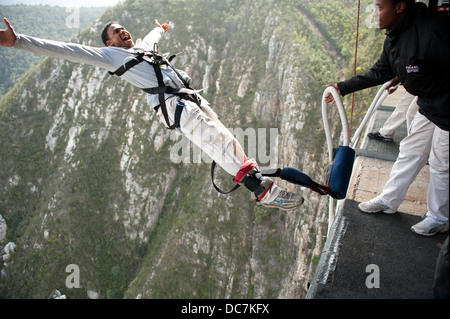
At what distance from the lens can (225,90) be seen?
4681 centimetres

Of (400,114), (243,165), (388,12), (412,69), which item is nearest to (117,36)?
(243,165)

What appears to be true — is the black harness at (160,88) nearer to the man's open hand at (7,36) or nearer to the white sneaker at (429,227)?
the man's open hand at (7,36)

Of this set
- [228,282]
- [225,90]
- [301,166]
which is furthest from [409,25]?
[225,90]

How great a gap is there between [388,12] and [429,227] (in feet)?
6.73

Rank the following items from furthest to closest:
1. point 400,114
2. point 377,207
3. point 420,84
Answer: point 400,114 < point 377,207 < point 420,84

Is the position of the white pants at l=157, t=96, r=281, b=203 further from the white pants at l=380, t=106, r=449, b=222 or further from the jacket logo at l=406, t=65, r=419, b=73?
the jacket logo at l=406, t=65, r=419, b=73

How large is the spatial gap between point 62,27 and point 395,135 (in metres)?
99.8

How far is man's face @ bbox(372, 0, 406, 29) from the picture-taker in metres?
2.31

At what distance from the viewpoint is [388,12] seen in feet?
7.66

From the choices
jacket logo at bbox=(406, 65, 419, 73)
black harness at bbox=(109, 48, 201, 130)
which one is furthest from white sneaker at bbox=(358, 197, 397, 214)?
black harness at bbox=(109, 48, 201, 130)

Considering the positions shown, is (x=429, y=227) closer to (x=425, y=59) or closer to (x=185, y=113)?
(x=425, y=59)

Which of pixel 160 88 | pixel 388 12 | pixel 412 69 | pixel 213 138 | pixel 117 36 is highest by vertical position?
pixel 117 36

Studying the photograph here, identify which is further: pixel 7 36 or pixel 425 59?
pixel 7 36

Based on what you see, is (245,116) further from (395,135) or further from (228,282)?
(395,135)
